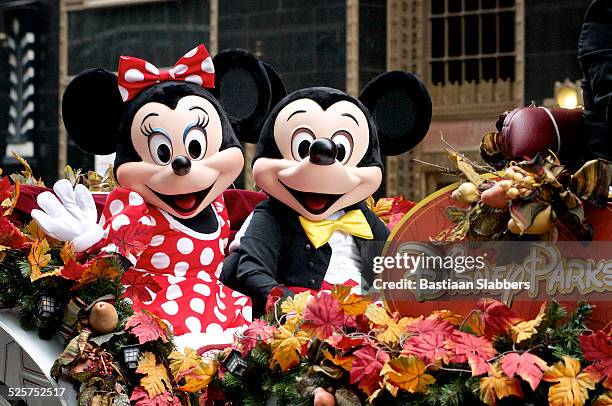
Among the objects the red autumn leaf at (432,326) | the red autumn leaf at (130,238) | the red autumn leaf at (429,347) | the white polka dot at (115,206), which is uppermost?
the white polka dot at (115,206)

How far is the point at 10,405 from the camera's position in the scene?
268 cm

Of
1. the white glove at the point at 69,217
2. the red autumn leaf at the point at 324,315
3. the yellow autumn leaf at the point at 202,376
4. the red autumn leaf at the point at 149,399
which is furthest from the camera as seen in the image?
the white glove at the point at 69,217

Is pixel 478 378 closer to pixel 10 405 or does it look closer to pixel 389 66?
pixel 10 405

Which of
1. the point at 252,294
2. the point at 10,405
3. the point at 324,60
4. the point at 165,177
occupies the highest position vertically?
the point at 324,60

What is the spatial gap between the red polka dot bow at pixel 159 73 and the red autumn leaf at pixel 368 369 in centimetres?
155

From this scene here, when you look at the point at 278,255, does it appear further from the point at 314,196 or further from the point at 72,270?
the point at 72,270

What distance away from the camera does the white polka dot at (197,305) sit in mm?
3001

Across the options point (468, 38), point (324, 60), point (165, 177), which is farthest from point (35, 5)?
point (165, 177)

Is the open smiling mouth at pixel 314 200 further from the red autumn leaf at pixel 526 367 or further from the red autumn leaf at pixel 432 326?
the red autumn leaf at pixel 526 367

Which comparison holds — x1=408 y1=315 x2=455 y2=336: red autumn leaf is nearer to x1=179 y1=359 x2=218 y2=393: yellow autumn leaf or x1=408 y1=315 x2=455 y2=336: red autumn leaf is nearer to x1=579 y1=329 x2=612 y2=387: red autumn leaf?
x1=579 y1=329 x2=612 y2=387: red autumn leaf

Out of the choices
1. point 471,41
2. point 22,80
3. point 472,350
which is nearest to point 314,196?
point 472,350

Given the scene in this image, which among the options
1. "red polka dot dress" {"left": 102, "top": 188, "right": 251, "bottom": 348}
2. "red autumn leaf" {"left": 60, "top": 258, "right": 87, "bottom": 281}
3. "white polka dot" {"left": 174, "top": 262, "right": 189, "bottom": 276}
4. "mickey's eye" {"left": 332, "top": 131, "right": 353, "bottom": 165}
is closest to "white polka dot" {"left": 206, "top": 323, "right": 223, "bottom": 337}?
"red polka dot dress" {"left": 102, "top": 188, "right": 251, "bottom": 348}

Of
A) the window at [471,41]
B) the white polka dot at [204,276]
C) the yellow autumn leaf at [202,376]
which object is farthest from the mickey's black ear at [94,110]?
the window at [471,41]

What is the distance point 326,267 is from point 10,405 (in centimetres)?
99
